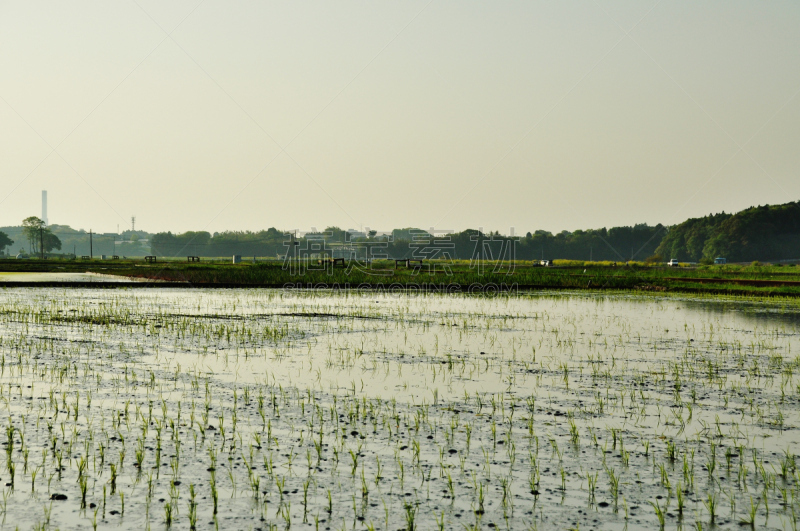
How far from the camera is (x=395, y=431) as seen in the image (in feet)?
25.0

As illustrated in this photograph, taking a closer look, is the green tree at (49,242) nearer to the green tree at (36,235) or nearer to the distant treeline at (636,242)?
the green tree at (36,235)

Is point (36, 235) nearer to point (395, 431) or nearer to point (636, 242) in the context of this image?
point (636, 242)

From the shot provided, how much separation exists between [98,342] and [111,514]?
35.6 feet

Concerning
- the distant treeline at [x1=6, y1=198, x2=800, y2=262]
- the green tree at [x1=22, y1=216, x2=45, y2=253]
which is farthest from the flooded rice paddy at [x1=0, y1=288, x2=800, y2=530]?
the green tree at [x1=22, y1=216, x2=45, y2=253]

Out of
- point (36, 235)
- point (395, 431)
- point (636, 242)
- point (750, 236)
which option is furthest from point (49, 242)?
point (395, 431)

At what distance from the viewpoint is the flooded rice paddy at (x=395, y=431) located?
538 centimetres

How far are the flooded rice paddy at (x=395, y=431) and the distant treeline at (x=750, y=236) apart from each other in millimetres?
138168

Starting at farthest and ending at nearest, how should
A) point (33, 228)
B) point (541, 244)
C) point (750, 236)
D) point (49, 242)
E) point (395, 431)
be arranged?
point (541, 244) → point (49, 242) → point (33, 228) → point (750, 236) → point (395, 431)

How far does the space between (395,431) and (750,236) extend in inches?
6027

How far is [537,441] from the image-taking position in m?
7.24

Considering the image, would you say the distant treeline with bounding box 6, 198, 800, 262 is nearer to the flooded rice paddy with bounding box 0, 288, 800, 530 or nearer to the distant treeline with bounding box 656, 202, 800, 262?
the distant treeline with bounding box 656, 202, 800, 262

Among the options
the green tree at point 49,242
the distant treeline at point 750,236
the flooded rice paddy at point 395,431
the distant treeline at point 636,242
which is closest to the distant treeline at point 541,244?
the distant treeline at point 636,242

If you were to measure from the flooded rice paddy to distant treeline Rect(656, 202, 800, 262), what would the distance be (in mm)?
138168

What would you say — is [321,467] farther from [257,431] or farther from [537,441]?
[537,441]
